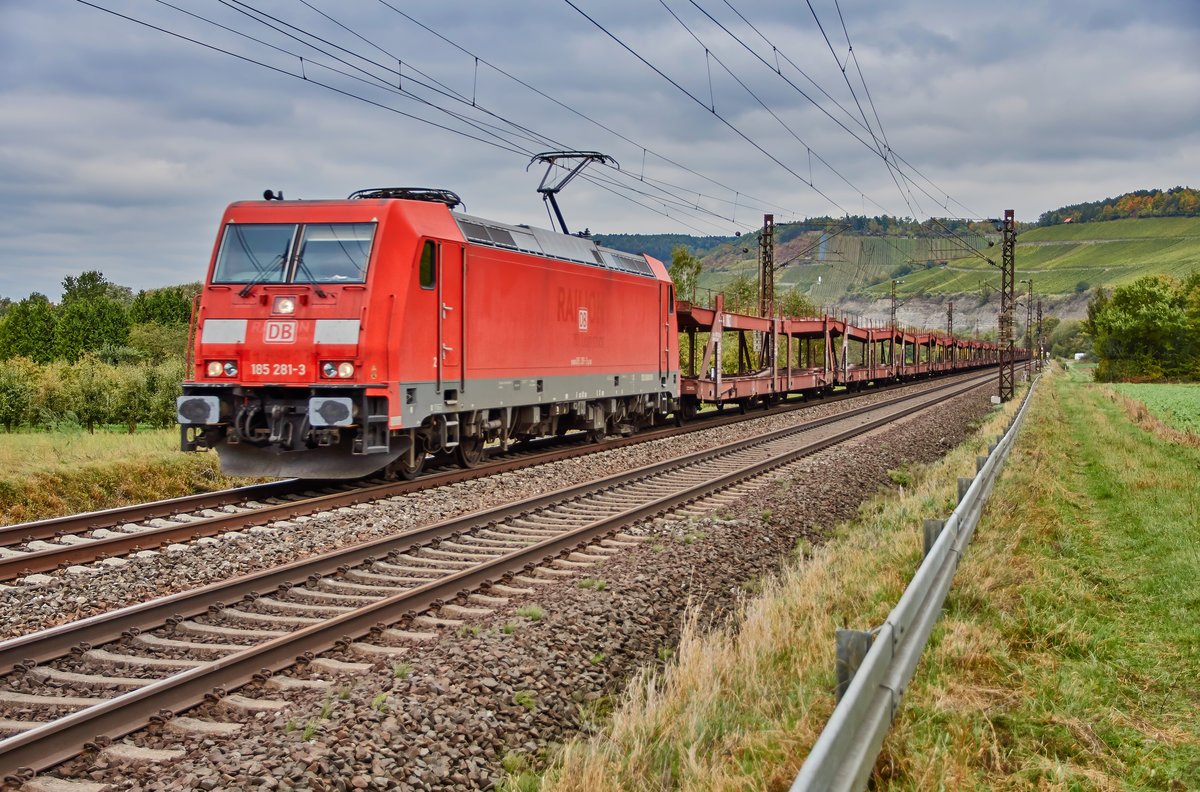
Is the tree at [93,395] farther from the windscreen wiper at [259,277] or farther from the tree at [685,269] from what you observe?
the windscreen wiper at [259,277]

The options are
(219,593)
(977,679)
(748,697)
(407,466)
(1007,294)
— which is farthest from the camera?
(1007,294)

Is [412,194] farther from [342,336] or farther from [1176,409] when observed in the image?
[1176,409]

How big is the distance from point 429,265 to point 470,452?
358 cm

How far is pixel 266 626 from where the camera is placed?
7148mm

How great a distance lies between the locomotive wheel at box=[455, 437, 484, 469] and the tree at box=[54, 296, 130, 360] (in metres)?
104

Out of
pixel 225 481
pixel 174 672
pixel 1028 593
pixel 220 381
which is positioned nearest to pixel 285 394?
pixel 220 381

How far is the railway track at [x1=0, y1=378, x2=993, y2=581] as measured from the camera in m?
8.80

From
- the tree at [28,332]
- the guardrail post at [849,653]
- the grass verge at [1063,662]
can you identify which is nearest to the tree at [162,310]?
the tree at [28,332]

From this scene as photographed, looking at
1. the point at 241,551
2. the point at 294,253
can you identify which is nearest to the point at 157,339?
the point at 294,253

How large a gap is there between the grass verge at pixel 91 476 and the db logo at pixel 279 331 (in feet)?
10.1

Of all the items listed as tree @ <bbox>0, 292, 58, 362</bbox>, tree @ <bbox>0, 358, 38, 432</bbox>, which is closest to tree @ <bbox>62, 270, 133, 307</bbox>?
tree @ <bbox>0, 292, 58, 362</bbox>

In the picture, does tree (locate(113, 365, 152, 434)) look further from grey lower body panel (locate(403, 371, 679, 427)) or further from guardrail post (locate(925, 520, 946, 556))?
guardrail post (locate(925, 520, 946, 556))

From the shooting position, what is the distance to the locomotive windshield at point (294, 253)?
41.5ft

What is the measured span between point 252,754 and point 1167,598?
6.72 metres
